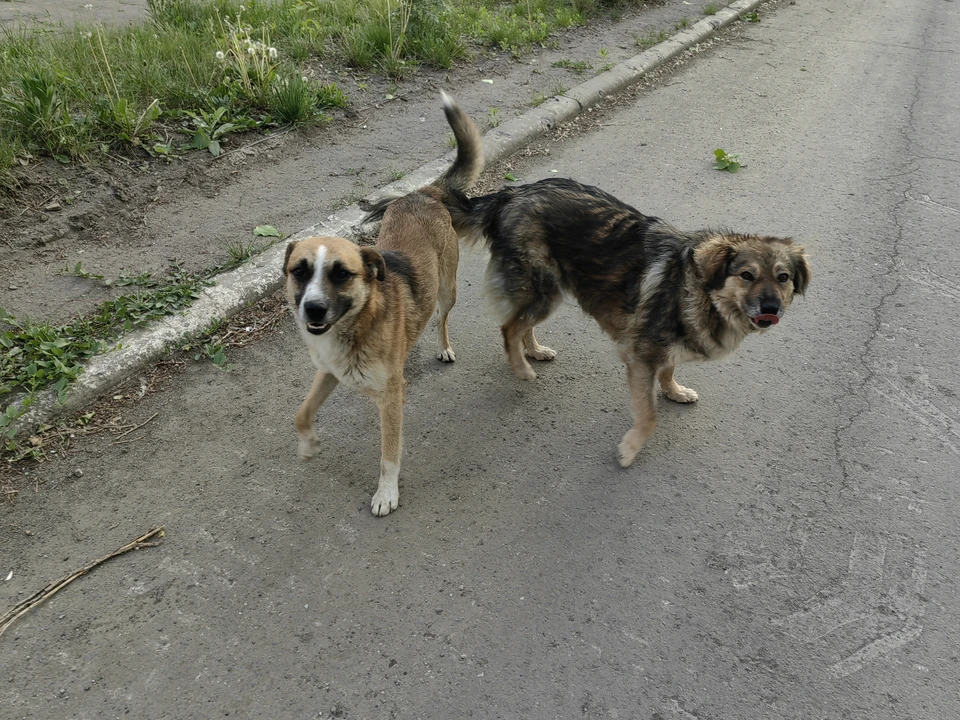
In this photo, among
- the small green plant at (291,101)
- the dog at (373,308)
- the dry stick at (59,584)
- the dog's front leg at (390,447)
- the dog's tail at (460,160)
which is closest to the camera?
the dry stick at (59,584)

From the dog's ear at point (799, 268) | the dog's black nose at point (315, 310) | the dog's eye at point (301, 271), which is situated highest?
the dog's eye at point (301, 271)

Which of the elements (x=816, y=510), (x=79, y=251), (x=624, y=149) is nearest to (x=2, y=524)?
(x=79, y=251)

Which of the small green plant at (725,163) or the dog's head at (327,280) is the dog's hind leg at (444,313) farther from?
the small green plant at (725,163)

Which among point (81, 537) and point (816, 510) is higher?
point (81, 537)

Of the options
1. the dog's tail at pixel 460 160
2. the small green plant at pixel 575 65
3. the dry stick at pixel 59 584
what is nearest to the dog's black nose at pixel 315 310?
the dry stick at pixel 59 584

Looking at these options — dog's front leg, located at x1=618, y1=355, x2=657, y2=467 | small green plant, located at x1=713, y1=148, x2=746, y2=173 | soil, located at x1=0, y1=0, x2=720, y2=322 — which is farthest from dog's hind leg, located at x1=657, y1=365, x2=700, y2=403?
small green plant, located at x1=713, y1=148, x2=746, y2=173

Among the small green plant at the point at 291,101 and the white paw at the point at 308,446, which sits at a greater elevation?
the small green plant at the point at 291,101

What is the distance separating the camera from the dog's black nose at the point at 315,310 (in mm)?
2795

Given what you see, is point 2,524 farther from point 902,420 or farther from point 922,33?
point 922,33

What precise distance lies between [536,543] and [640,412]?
0.92 metres

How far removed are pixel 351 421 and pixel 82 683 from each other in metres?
1.72

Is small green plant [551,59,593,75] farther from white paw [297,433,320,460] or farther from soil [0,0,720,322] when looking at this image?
white paw [297,433,320,460]

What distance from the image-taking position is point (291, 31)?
729 cm

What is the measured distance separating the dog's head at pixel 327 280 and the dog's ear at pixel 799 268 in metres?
2.08
